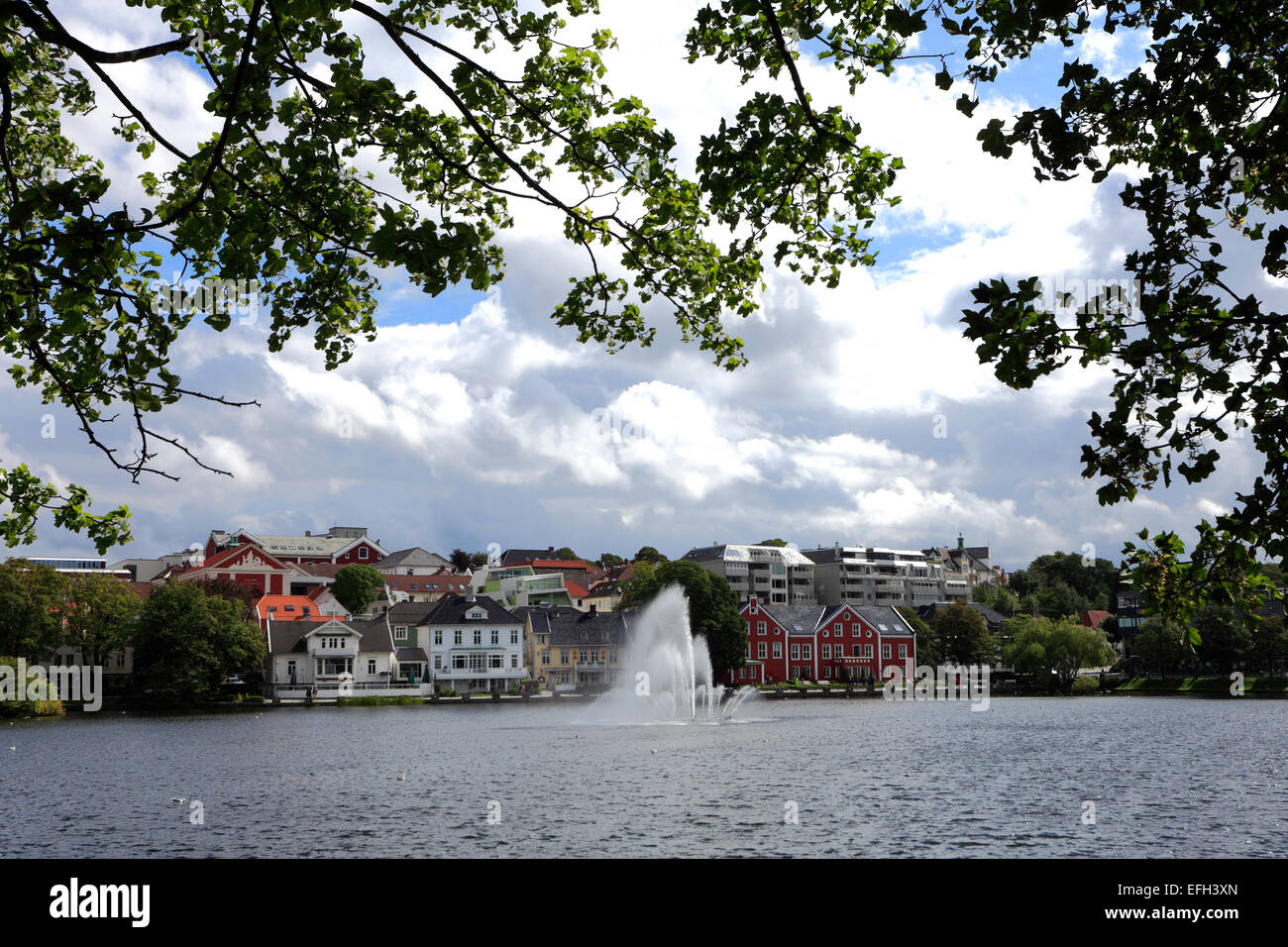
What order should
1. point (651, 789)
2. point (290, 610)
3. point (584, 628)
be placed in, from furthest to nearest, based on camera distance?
point (584, 628) → point (290, 610) → point (651, 789)

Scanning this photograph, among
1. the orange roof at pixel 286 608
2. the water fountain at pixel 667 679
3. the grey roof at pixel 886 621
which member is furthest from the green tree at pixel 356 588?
the grey roof at pixel 886 621

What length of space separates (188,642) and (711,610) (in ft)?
149

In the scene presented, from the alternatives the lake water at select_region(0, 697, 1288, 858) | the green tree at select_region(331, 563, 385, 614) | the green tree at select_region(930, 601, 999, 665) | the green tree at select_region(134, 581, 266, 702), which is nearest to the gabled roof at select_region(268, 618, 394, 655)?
the green tree at select_region(134, 581, 266, 702)

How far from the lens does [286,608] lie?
113438 millimetres

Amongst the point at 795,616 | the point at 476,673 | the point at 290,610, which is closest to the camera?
the point at 476,673

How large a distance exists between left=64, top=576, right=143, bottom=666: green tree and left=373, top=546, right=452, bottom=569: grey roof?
78384 millimetres

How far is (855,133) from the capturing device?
27.2ft

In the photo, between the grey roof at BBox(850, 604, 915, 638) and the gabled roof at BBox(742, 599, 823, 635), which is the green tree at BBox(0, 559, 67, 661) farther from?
the grey roof at BBox(850, 604, 915, 638)

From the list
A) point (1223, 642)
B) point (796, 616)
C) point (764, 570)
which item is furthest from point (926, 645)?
point (764, 570)

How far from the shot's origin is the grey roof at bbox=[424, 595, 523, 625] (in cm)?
10638

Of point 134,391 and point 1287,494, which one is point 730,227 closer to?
point 1287,494

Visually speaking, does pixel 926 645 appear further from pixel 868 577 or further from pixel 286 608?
pixel 286 608
